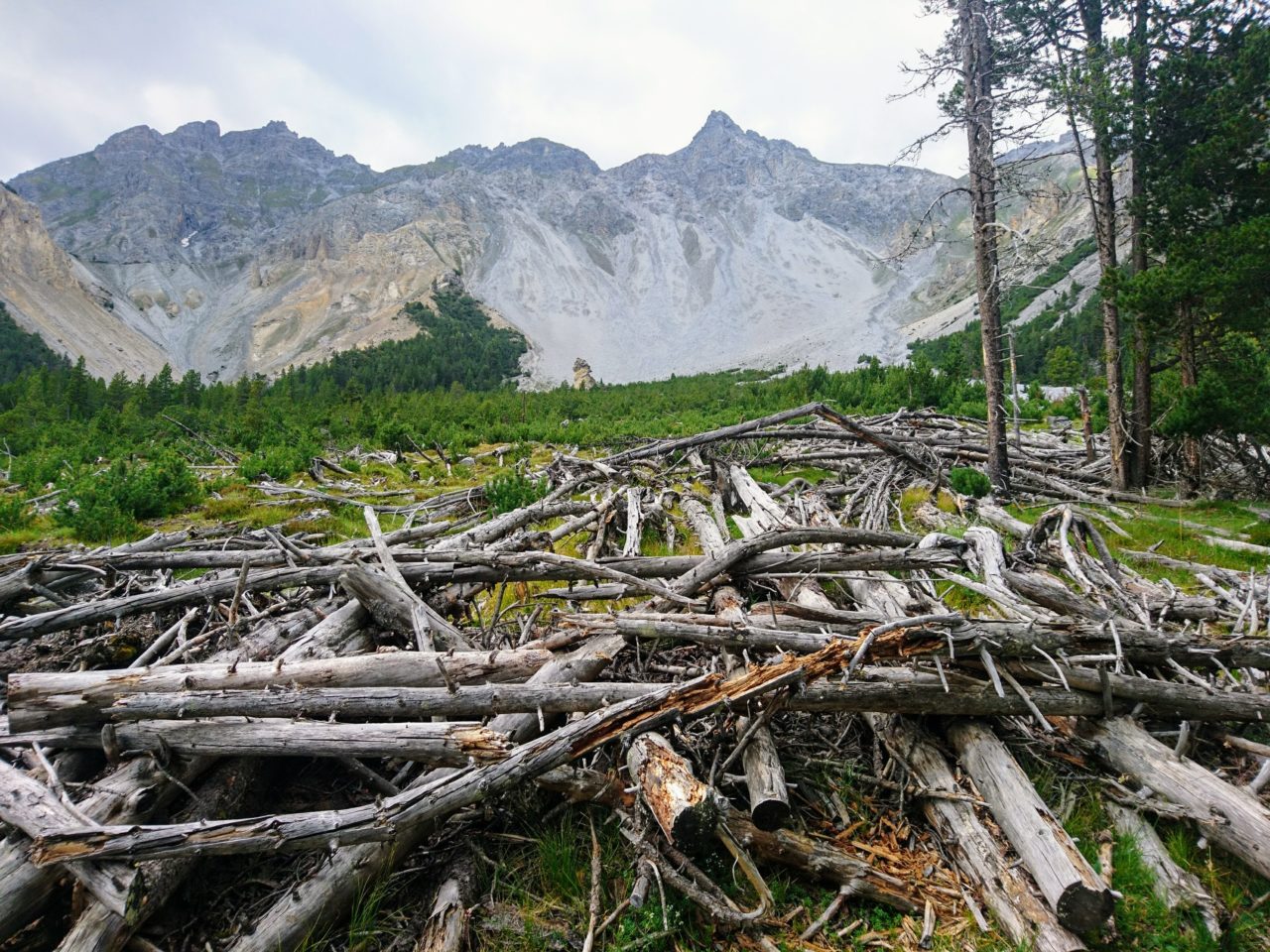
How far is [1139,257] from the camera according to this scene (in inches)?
415

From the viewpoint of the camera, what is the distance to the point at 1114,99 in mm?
9914

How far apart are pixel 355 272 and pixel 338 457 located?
12797 centimetres

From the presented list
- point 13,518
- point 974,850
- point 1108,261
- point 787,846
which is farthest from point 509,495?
point 1108,261

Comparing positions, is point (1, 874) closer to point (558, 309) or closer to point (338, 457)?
point (338, 457)

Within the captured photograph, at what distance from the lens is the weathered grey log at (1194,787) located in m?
2.59

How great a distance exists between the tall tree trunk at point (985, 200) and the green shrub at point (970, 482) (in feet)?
3.77

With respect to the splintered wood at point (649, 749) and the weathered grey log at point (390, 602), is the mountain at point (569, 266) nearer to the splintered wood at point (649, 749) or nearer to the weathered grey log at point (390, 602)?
the splintered wood at point (649, 749)

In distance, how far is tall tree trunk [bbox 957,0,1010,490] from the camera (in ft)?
33.3

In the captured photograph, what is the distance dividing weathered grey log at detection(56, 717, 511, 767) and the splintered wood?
0.04ft

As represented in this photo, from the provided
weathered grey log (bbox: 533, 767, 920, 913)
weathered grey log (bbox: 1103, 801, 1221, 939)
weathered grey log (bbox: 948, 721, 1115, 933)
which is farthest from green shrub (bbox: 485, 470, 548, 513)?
weathered grey log (bbox: 1103, 801, 1221, 939)

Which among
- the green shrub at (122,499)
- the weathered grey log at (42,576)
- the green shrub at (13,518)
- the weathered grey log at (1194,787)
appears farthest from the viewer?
the green shrub at (13,518)

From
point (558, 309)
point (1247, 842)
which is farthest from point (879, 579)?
point (558, 309)

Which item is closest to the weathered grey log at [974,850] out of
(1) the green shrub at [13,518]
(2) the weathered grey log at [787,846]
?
(2) the weathered grey log at [787,846]

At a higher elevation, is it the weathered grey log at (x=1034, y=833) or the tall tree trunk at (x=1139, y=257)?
the tall tree trunk at (x=1139, y=257)
